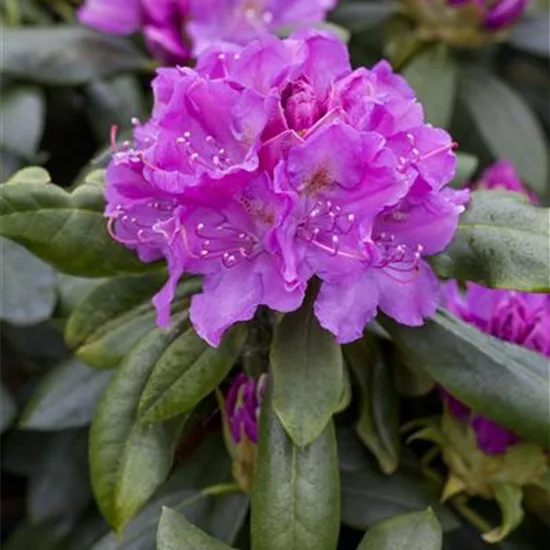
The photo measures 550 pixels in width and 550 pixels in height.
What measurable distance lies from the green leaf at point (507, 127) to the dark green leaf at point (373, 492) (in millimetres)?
611

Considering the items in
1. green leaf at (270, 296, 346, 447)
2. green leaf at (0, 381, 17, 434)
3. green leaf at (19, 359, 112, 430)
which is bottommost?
green leaf at (0, 381, 17, 434)

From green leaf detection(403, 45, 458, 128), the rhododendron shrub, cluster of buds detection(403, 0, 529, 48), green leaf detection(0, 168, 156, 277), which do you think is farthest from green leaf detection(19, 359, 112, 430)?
cluster of buds detection(403, 0, 529, 48)

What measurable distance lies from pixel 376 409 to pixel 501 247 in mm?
210

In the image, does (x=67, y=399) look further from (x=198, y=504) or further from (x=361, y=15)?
(x=361, y=15)

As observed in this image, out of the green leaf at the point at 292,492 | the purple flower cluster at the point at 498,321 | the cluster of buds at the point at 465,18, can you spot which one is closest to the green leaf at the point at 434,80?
the cluster of buds at the point at 465,18

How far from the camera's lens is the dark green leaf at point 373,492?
1126mm

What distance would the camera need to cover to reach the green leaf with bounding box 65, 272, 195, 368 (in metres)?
1.08

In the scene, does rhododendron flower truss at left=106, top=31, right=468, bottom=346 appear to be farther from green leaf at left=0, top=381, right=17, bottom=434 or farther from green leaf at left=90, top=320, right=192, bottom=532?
green leaf at left=0, top=381, right=17, bottom=434

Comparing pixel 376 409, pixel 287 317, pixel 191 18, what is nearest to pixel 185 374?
pixel 287 317

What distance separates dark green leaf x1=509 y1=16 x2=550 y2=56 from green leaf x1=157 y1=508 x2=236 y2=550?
0.98 metres

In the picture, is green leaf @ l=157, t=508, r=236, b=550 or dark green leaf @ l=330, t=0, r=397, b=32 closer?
green leaf @ l=157, t=508, r=236, b=550

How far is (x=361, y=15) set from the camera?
5.60 ft

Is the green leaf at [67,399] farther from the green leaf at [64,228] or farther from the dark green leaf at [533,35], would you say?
the dark green leaf at [533,35]

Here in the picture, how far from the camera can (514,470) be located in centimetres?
113
